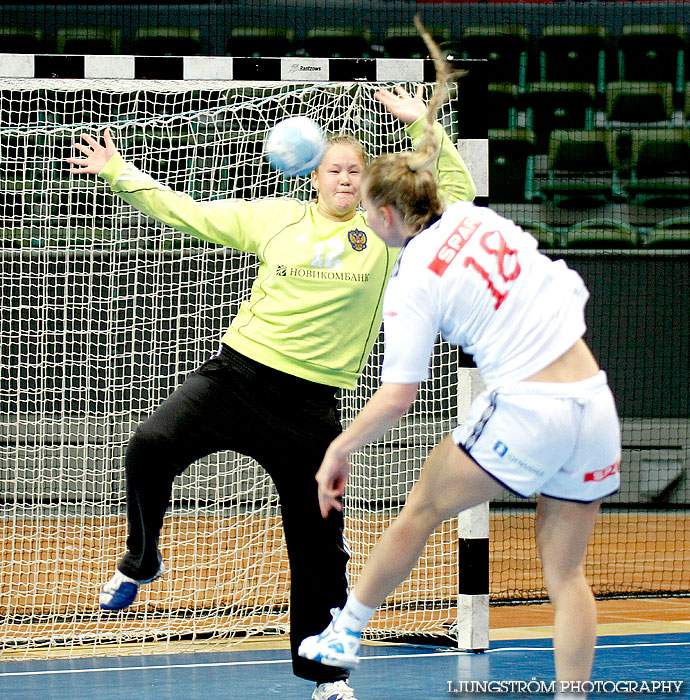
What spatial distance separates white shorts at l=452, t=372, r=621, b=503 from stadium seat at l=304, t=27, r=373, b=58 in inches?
403

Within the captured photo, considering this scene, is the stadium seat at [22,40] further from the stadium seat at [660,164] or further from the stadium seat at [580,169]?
A: the stadium seat at [660,164]

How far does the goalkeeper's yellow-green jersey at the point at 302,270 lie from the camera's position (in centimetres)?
381

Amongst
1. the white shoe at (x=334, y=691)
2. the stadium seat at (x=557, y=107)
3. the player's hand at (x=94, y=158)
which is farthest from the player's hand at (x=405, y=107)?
the stadium seat at (x=557, y=107)

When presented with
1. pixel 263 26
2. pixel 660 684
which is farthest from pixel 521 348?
pixel 263 26

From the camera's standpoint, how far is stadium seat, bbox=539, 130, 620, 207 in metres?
12.0

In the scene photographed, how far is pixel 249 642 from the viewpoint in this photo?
5344mm

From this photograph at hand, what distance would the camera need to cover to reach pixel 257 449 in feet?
12.6

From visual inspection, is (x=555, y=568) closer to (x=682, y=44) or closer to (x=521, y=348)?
(x=521, y=348)

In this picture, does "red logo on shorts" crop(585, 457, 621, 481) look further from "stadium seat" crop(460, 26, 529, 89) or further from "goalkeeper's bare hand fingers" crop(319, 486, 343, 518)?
"stadium seat" crop(460, 26, 529, 89)

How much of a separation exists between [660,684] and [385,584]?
1.61 meters

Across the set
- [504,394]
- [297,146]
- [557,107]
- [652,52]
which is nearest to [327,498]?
[504,394]

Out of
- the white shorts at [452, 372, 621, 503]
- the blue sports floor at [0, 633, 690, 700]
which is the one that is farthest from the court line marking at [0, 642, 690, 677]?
the white shorts at [452, 372, 621, 503]

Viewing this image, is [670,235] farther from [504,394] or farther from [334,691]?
[504,394]

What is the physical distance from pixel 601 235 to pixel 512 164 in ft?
4.83
